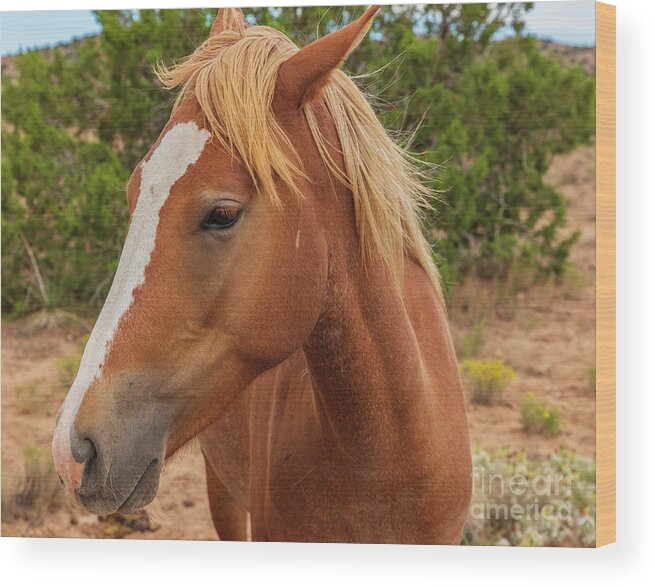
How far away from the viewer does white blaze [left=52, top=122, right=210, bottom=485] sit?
1.91 m

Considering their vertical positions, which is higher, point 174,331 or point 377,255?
point 377,255

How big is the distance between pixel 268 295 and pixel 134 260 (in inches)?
11.3

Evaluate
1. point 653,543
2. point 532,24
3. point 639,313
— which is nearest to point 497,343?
point 639,313

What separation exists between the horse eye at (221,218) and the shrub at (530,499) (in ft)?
3.53

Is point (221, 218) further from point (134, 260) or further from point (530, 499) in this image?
point (530, 499)

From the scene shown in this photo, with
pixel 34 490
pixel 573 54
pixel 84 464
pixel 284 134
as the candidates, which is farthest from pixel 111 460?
pixel 573 54

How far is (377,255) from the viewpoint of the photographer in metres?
2.06

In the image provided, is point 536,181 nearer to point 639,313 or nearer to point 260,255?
point 639,313

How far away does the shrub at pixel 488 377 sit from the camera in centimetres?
259

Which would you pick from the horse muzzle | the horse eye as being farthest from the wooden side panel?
the horse muzzle

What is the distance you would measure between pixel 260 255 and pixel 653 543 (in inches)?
55.9

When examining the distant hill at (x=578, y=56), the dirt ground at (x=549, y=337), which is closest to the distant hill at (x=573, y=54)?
the distant hill at (x=578, y=56)

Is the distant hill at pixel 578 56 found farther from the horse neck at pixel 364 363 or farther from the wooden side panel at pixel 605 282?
the horse neck at pixel 364 363

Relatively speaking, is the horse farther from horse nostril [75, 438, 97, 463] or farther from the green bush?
the green bush
